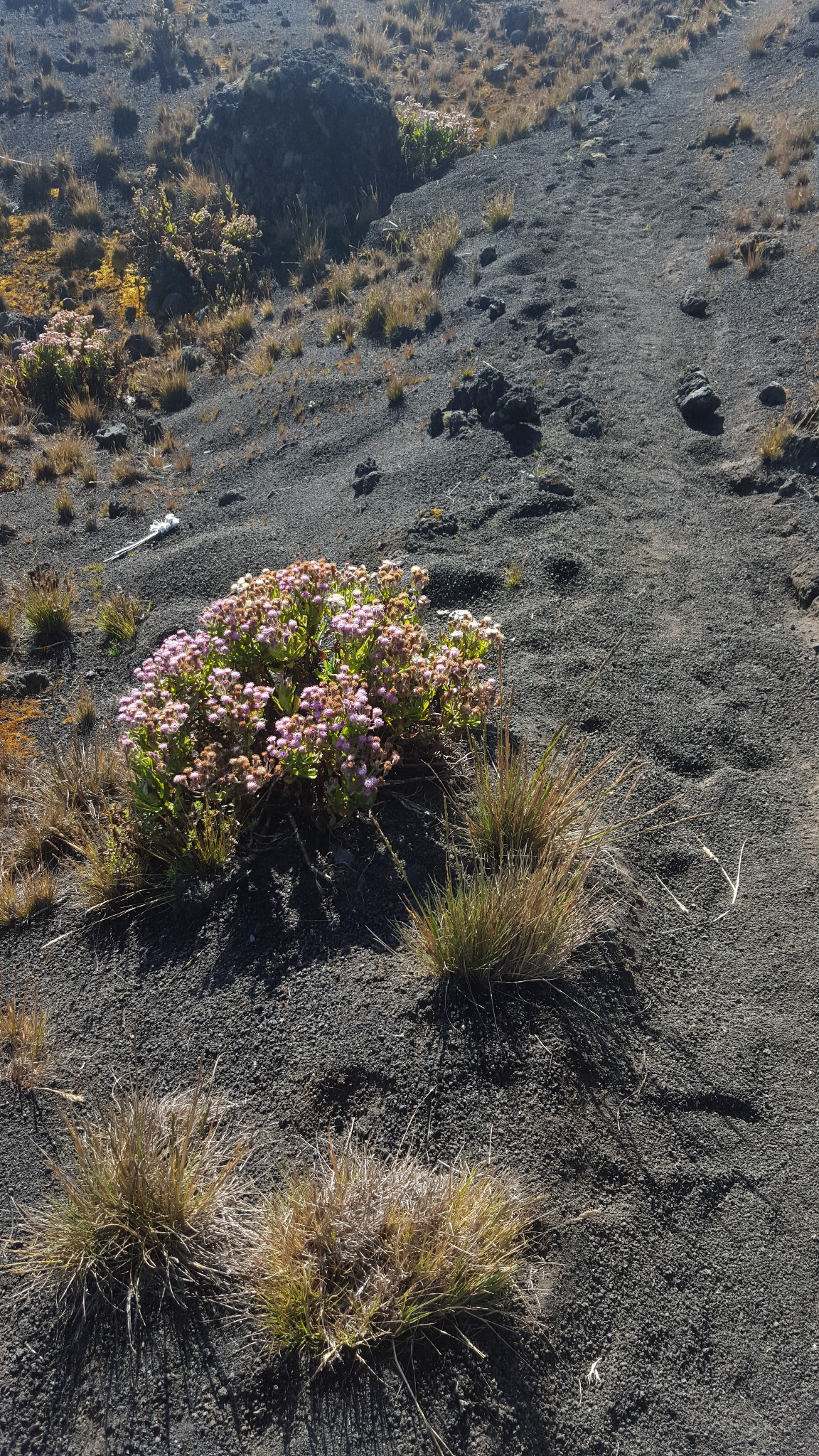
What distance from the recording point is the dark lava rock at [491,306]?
8.85m

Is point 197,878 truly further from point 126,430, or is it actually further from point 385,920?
point 126,430

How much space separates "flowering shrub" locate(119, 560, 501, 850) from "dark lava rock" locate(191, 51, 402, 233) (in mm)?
11478

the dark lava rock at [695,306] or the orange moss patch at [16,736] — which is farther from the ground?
the dark lava rock at [695,306]

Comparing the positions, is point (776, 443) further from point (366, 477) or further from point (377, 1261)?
point (377, 1261)

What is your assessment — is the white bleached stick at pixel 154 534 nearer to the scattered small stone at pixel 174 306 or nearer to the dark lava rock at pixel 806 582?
the dark lava rock at pixel 806 582

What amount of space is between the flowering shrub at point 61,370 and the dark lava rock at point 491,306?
4.35m

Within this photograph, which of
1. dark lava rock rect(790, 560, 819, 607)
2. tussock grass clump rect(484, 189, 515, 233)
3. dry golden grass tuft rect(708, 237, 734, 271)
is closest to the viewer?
dark lava rock rect(790, 560, 819, 607)

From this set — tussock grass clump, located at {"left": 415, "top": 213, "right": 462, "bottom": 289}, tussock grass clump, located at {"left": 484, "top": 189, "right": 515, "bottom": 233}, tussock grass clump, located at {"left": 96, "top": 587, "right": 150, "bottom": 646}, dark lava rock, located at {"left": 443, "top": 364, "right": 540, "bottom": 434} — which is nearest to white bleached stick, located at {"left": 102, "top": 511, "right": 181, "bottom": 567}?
tussock grass clump, located at {"left": 96, "top": 587, "right": 150, "bottom": 646}

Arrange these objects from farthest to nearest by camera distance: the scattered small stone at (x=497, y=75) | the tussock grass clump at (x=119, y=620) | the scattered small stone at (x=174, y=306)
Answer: the scattered small stone at (x=497, y=75) → the scattered small stone at (x=174, y=306) → the tussock grass clump at (x=119, y=620)

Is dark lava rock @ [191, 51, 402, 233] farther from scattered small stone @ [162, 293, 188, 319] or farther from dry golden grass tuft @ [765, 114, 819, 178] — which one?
dry golden grass tuft @ [765, 114, 819, 178]

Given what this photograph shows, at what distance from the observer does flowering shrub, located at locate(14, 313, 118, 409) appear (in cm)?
935

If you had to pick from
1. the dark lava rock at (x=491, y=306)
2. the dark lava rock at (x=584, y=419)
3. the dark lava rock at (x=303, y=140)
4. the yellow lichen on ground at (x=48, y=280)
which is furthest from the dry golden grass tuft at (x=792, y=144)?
the yellow lichen on ground at (x=48, y=280)

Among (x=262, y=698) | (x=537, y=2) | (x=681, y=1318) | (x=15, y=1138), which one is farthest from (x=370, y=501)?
(x=537, y=2)

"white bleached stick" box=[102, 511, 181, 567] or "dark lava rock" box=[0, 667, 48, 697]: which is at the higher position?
"white bleached stick" box=[102, 511, 181, 567]
